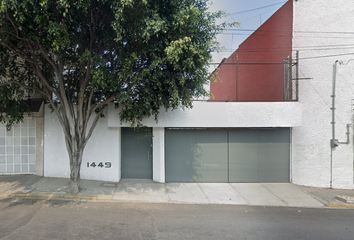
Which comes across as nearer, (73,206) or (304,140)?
(73,206)

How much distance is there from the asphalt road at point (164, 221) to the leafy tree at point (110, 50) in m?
1.54

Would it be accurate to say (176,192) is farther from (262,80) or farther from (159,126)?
(262,80)

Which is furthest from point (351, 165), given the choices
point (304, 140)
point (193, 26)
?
point (193, 26)

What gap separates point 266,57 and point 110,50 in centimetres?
752

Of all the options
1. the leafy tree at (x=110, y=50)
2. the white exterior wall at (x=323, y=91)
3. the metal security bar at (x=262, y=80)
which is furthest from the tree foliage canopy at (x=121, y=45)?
the white exterior wall at (x=323, y=91)

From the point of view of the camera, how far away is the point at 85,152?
26.5 ft

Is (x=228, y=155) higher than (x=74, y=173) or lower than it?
higher

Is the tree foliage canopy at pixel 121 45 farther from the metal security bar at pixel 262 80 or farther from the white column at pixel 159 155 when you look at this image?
the white column at pixel 159 155

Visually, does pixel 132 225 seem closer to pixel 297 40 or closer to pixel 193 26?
pixel 193 26

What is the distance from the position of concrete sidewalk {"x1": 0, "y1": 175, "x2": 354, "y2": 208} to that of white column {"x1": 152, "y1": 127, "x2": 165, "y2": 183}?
28 centimetres

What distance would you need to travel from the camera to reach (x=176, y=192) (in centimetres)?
710

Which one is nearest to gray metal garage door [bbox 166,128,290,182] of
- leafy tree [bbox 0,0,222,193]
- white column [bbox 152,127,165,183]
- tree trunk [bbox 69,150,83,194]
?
white column [bbox 152,127,165,183]

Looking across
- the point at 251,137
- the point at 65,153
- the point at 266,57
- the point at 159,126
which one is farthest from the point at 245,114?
the point at 65,153

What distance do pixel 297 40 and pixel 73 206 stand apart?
9.12 meters
